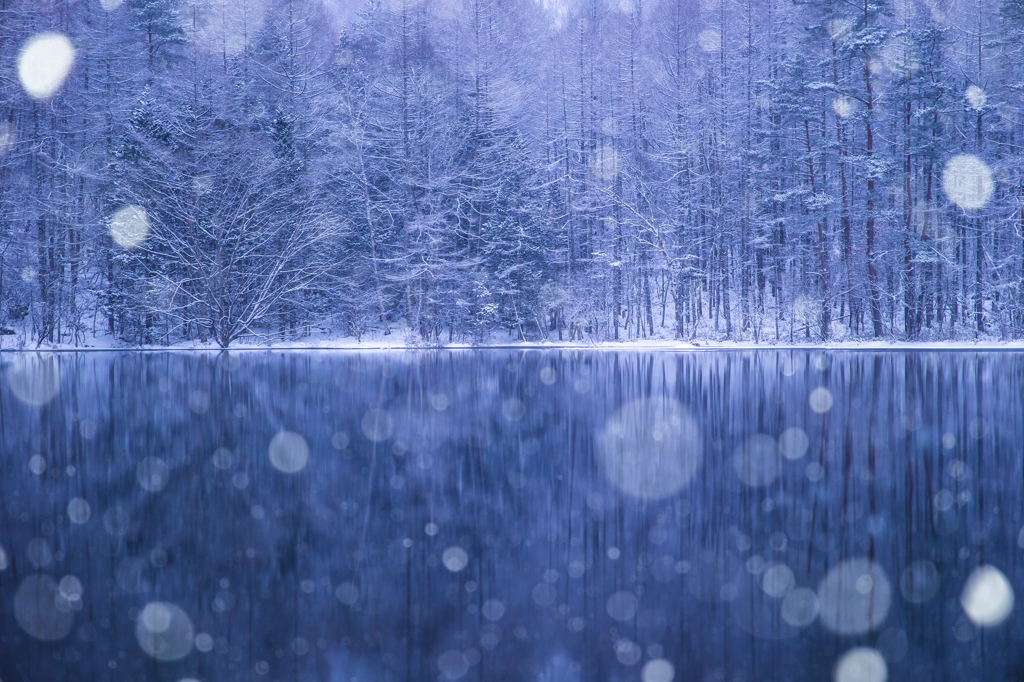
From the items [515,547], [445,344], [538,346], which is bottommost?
[515,547]

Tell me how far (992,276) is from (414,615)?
35.5m

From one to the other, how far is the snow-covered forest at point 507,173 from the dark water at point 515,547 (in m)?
23.2

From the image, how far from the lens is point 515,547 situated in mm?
4523

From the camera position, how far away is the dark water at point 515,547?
3154 mm

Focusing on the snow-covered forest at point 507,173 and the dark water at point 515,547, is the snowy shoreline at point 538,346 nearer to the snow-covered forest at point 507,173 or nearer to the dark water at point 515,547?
the snow-covered forest at point 507,173

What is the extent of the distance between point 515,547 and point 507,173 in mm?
31267

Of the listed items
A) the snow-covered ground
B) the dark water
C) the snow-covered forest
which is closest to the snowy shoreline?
the snow-covered ground

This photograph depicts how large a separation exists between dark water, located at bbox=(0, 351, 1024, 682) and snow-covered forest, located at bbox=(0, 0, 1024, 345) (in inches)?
911

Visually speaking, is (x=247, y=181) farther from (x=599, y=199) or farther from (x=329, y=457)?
(x=329, y=457)

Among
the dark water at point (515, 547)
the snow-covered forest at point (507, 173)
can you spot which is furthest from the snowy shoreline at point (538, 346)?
the dark water at point (515, 547)

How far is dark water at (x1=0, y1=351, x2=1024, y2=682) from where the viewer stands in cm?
315

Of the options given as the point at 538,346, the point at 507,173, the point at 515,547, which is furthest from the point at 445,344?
the point at 515,547

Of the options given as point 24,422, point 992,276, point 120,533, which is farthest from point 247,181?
point 992,276

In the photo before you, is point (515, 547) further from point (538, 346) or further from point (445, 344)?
point (445, 344)
